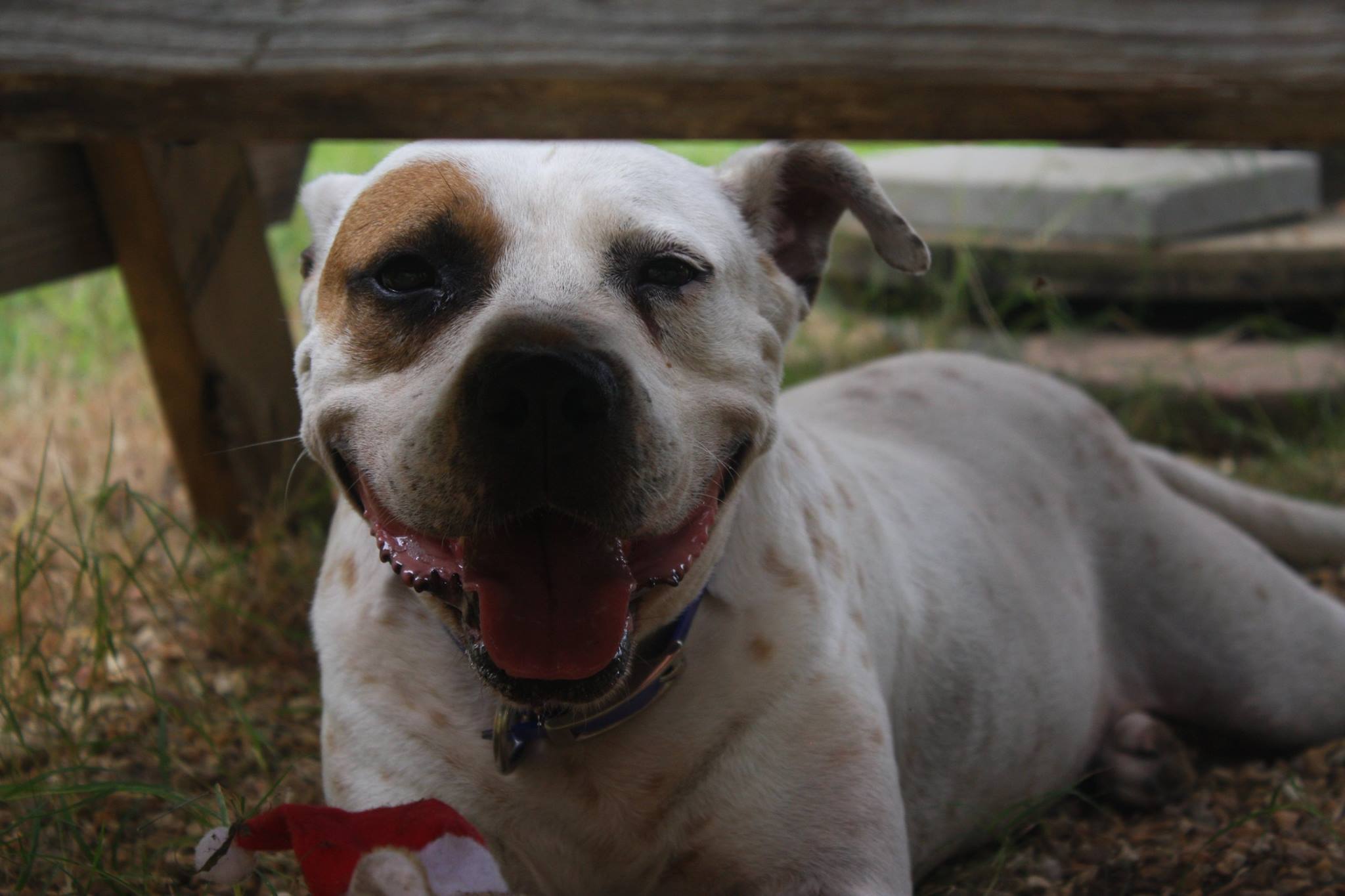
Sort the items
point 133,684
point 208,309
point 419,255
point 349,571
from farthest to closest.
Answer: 1. point 208,309
2. point 133,684
3. point 349,571
4. point 419,255

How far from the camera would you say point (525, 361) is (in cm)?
179

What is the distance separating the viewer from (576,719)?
211cm

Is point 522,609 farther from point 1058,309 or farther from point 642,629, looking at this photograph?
point 1058,309

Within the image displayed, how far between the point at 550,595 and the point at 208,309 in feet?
6.95

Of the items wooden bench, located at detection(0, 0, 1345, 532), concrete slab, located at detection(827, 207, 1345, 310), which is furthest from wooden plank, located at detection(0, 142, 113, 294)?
concrete slab, located at detection(827, 207, 1345, 310)

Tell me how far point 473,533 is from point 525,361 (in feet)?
0.89

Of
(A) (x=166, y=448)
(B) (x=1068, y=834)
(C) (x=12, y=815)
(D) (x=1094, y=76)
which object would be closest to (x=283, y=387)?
(A) (x=166, y=448)

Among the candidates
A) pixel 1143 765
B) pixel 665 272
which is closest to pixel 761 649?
pixel 665 272

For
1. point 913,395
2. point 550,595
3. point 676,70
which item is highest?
point 676,70

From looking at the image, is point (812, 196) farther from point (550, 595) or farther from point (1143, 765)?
point (1143, 765)

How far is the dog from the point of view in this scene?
6.27 feet

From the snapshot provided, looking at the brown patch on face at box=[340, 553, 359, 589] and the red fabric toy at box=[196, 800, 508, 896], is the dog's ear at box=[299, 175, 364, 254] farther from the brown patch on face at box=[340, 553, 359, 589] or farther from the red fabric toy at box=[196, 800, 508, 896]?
the red fabric toy at box=[196, 800, 508, 896]

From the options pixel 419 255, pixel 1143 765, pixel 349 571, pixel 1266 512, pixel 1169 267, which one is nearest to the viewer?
pixel 419 255

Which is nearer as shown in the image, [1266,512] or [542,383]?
[542,383]
